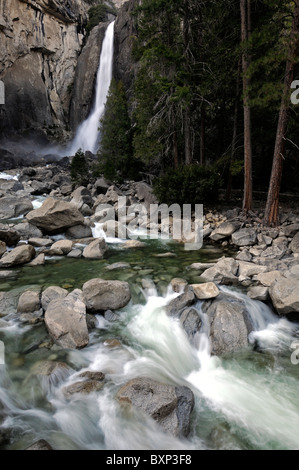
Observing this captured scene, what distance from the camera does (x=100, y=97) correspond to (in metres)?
36.0

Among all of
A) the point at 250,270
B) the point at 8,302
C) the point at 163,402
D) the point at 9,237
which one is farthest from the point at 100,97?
the point at 163,402

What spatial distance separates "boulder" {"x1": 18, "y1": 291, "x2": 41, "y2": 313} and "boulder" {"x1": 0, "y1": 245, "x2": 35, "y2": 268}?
227 cm

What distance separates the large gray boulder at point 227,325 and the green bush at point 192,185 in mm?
7262

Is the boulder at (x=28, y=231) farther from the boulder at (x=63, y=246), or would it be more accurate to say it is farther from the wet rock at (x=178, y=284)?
the wet rock at (x=178, y=284)

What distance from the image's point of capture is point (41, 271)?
7.14 m

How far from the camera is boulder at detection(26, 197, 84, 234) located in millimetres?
9483

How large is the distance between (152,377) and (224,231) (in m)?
6.98

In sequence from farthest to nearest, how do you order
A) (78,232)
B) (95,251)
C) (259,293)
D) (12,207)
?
(12,207) < (78,232) < (95,251) < (259,293)

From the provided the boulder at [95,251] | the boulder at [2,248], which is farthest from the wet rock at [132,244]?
the boulder at [2,248]

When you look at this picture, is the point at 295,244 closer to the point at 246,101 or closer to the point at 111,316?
the point at 246,101

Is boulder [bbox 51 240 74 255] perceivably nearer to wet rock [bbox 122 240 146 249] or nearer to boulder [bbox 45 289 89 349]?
wet rock [bbox 122 240 146 249]

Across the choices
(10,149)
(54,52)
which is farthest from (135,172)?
(54,52)

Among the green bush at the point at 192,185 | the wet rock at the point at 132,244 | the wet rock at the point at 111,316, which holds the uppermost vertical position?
the green bush at the point at 192,185

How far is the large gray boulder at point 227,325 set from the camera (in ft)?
15.3
